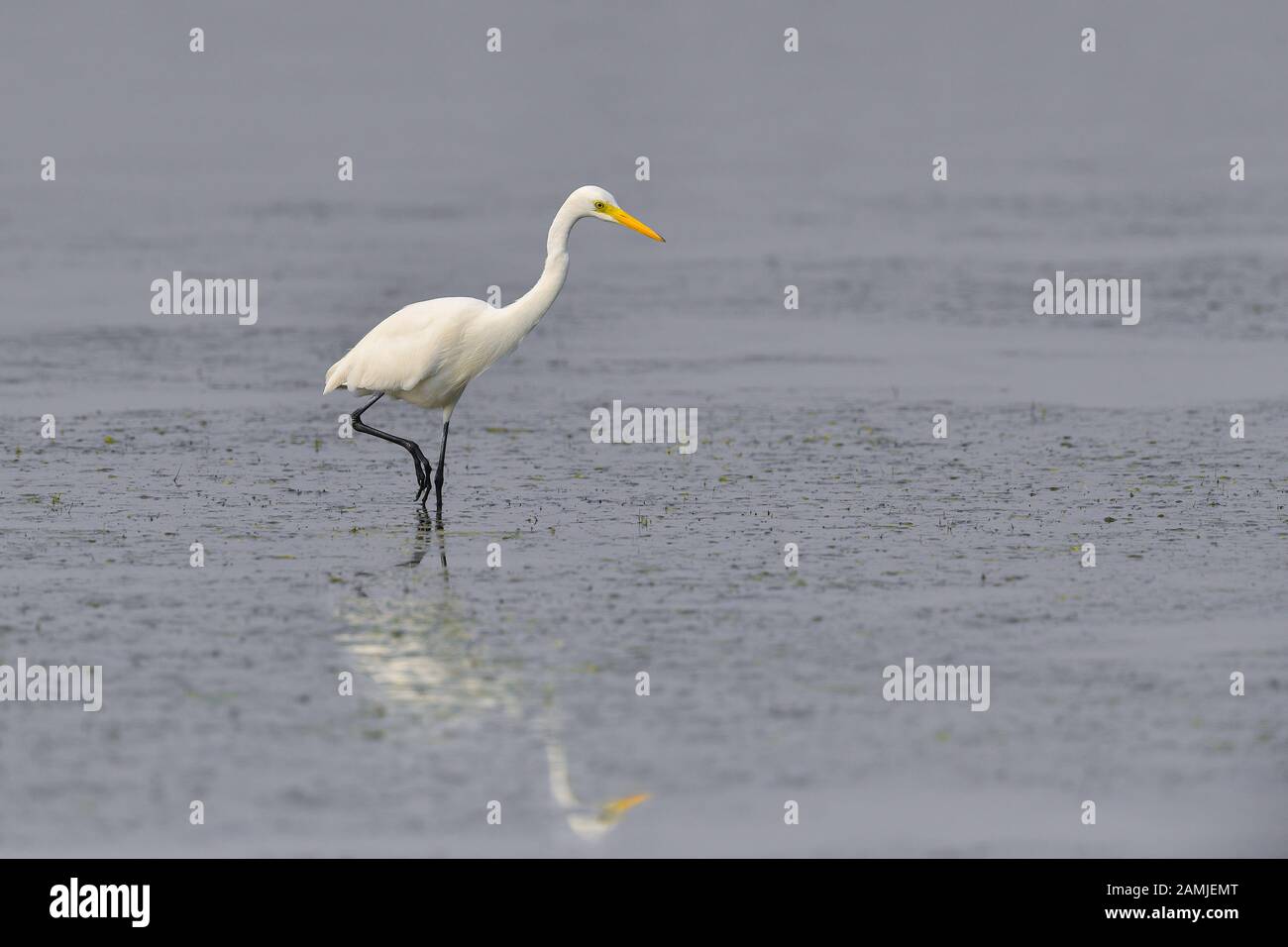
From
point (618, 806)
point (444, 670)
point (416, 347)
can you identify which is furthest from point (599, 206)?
point (618, 806)

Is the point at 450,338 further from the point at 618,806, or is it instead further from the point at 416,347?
the point at 618,806

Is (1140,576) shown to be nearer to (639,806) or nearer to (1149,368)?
(639,806)

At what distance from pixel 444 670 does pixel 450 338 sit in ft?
17.6

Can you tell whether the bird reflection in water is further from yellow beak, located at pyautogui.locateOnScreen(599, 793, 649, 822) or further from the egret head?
the egret head

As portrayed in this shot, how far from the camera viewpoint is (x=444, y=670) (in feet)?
41.3

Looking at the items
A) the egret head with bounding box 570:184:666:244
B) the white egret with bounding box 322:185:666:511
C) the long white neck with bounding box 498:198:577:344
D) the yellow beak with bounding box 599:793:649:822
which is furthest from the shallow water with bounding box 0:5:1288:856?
the egret head with bounding box 570:184:666:244

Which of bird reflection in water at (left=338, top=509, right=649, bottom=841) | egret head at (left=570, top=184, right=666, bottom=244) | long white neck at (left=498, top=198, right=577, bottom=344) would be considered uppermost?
egret head at (left=570, top=184, right=666, bottom=244)

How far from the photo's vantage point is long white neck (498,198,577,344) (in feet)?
56.7

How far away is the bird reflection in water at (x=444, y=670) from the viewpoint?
1081 cm

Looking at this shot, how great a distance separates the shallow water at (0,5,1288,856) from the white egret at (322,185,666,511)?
82cm

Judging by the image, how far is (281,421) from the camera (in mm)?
20484

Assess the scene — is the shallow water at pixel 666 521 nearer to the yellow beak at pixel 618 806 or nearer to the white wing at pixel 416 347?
the yellow beak at pixel 618 806

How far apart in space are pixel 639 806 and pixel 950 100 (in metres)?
35.7
